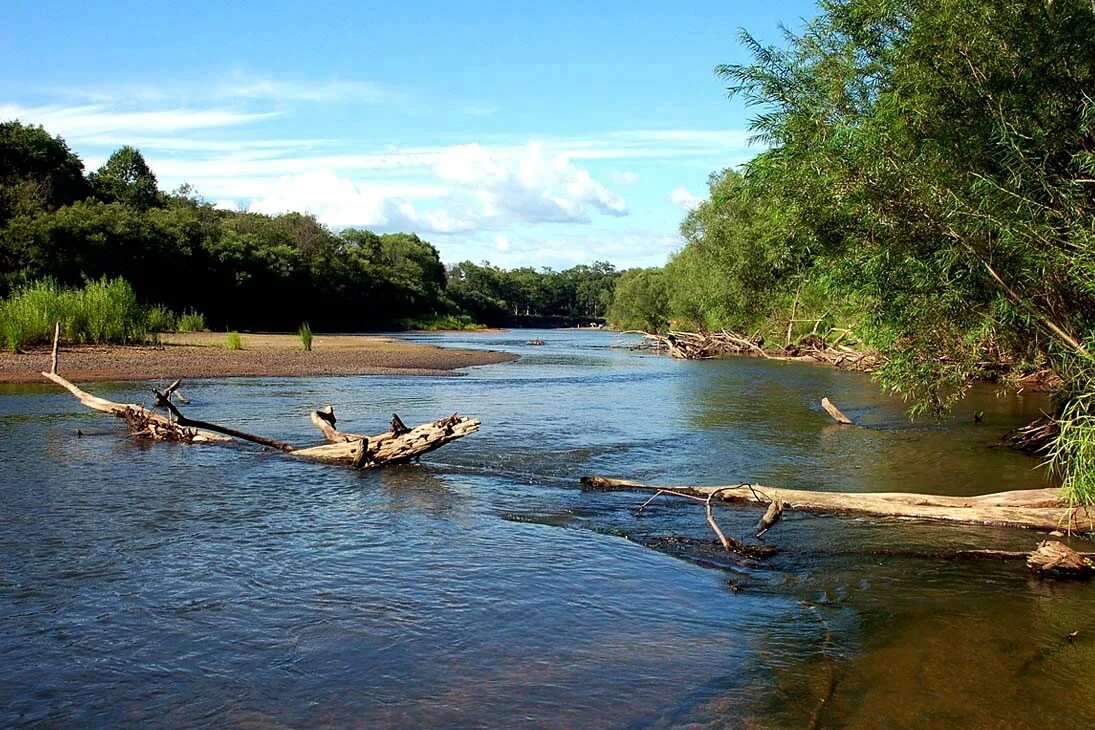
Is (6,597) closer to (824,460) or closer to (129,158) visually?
(824,460)

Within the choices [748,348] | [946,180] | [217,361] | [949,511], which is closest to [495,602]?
[949,511]

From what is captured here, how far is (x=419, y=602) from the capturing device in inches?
359

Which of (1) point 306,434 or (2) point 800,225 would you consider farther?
(1) point 306,434

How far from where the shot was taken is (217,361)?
39500mm

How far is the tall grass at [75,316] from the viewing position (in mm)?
36156

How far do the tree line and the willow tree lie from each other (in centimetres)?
3471

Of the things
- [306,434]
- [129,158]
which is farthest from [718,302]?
[129,158]

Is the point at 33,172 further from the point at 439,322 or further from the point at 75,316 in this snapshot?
the point at 439,322

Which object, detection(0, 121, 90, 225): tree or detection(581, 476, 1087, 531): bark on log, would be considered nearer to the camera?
detection(581, 476, 1087, 531): bark on log

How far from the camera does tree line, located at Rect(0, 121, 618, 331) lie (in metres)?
61.5

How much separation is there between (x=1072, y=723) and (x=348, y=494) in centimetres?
1082

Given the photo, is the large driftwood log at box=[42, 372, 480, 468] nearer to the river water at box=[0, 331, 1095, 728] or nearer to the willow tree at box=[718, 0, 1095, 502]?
the river water at box=[0, 331, 1095, 728]

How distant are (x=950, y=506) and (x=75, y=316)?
3803 centimetres

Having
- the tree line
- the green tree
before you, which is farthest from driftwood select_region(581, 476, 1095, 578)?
the green tree
